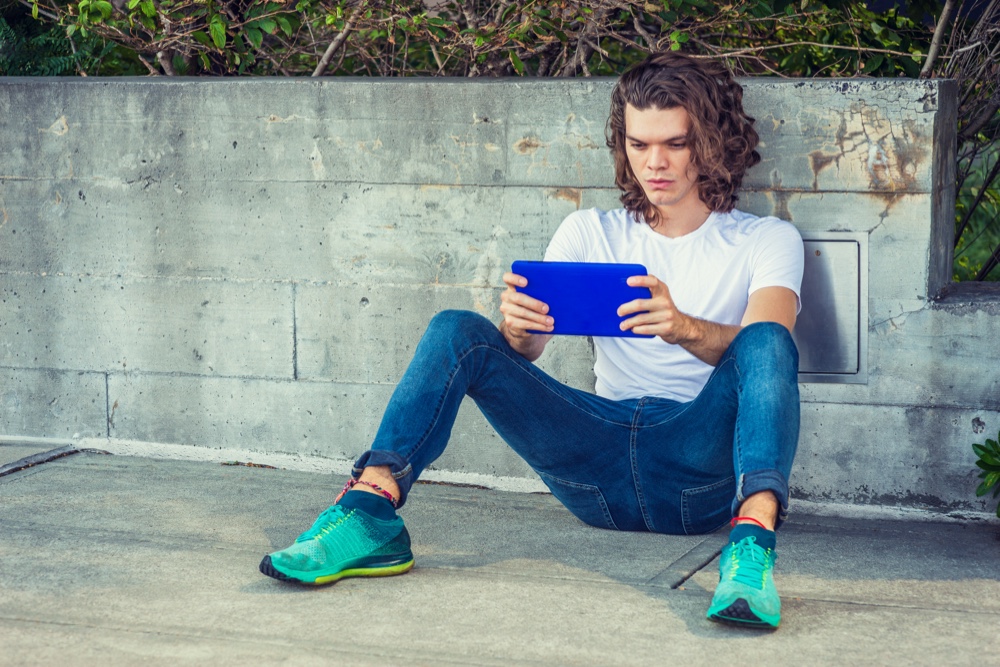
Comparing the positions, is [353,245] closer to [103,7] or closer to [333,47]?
[333,47]

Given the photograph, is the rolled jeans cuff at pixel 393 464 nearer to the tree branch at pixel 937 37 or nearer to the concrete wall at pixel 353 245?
the concrete wall at pixel 353 245

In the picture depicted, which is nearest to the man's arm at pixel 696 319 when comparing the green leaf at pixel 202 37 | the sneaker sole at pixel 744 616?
the sneaker sole at pixel 744 616

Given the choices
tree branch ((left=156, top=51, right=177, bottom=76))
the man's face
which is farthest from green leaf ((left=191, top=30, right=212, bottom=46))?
the man's face

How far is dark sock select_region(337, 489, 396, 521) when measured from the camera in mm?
3023

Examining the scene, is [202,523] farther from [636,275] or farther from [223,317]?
[636,275]

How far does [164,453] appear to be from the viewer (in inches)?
175

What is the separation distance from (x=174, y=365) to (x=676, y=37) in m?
2.11

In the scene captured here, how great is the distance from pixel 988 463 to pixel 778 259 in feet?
3.07

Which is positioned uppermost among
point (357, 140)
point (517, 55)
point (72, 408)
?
point (517, 55)

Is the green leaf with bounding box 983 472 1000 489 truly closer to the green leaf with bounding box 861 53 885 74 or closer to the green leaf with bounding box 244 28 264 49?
the green leaf with bounding box 861 53 885 74

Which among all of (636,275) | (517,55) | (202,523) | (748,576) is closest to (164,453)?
(202,523)

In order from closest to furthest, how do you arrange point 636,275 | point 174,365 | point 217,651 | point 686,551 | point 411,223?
1. point 217,651
2. point 636,275
3. point 686,551
4. point 411,223
5. point 174,365

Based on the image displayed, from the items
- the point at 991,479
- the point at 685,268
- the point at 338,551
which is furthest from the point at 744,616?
the point at 991,479

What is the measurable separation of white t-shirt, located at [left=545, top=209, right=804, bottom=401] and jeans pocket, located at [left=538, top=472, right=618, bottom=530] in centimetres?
28
